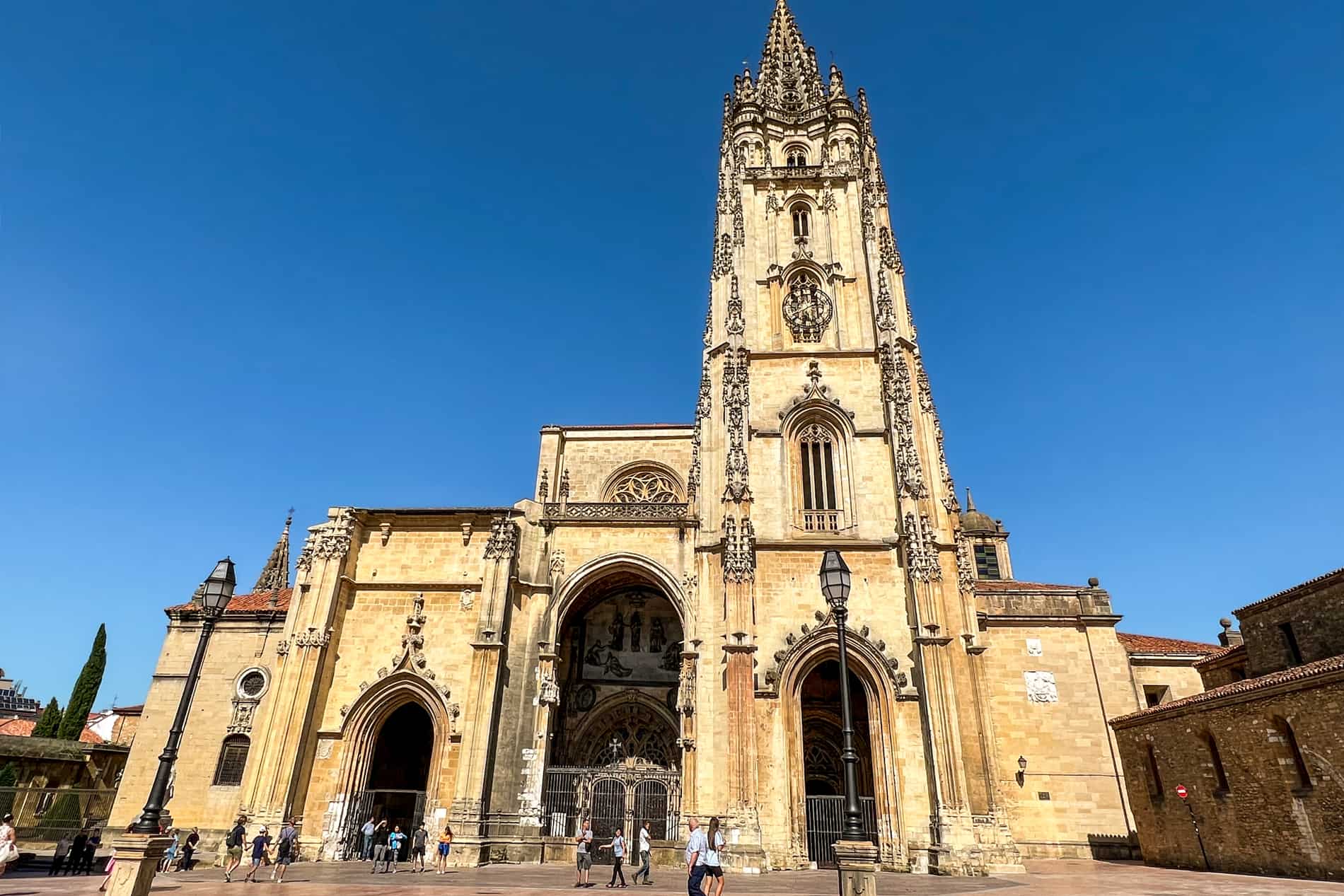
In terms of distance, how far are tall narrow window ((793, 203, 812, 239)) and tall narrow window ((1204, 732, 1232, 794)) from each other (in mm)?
19823

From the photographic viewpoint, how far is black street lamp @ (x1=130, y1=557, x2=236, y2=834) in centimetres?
867

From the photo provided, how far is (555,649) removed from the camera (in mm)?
20781

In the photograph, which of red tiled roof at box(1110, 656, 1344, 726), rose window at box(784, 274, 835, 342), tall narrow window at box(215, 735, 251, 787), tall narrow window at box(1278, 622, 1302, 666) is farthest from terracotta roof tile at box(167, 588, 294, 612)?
tall narrow window at box(1278, 622, 1302, 666)

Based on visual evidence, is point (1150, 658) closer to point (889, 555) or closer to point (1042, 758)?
point (1042, 758)

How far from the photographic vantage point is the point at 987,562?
3447 centimetres

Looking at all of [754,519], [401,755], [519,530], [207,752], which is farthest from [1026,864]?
[207,752]

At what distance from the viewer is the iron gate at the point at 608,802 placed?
19.6 metres

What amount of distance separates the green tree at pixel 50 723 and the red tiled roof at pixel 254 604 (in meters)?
13.6

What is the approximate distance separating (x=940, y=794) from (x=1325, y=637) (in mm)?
10313

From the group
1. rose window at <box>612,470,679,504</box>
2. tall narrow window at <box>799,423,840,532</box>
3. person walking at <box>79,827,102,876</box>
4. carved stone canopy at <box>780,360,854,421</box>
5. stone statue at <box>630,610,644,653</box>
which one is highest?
carved stone canopy at <box>780,360,854,421</box>

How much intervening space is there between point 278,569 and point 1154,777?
40.8 meters

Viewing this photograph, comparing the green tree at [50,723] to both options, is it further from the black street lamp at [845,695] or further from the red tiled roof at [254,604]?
the black street lamp at [845,695]

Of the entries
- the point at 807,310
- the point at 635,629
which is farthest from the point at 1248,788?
the point at 807,310

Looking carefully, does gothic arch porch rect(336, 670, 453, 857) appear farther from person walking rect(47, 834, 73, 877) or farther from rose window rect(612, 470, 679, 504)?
rose window rect(612, 470, 679, 504)
